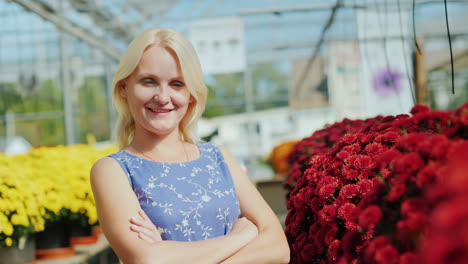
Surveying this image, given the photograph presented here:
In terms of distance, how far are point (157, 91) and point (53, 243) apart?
5.92ft

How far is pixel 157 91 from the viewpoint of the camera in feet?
5.86

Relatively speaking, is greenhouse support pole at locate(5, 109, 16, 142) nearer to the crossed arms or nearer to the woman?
the woman

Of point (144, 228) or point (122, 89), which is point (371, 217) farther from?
point (122, 89)

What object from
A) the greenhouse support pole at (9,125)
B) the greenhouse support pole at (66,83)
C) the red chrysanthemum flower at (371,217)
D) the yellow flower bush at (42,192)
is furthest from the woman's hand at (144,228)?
the greenhouse support pole at (9,125)

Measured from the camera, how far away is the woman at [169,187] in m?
1.63

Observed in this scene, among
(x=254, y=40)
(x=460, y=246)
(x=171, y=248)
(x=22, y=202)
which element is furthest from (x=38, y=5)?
(x=254, y=40)

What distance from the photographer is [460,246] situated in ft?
1.99

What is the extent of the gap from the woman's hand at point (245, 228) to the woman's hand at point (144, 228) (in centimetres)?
26

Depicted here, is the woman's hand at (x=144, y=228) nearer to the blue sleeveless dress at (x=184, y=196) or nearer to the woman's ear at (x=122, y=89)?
the blue sleeveless dress at (x=184, y=196)

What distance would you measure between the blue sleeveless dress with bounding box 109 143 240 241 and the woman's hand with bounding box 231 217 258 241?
0.03 m

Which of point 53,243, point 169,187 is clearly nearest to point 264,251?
point 169,187

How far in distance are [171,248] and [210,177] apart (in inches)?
14.2

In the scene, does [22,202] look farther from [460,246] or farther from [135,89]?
[460,246]

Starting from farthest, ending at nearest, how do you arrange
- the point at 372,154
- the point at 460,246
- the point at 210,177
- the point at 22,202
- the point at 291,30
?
the point at 291,30 → the point at 22,202 → the point at 210,177 → the point at 372,154 → the point at 460,246
